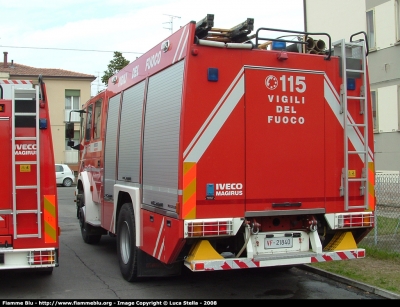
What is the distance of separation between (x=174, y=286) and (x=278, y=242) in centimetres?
175

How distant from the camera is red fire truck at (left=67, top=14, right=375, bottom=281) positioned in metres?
5.65

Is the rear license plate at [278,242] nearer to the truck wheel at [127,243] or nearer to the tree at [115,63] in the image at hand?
the truck wheel at [127,243]

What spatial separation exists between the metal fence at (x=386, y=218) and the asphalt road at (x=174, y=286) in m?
2.17

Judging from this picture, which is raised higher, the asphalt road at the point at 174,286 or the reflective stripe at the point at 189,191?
the reflective stripe at the point at 189,191

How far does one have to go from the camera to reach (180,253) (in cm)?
584

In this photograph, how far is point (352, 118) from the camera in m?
6.41

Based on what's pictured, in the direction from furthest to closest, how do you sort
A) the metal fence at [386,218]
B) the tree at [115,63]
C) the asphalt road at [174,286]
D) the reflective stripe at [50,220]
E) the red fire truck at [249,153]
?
the tree at [115,63] < the metal fence at [386,218] < the asphalt road at [174,286] < the reflective stripe at [50,220] < the red fire truck at [249,153]

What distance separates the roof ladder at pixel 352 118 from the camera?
6293 mm

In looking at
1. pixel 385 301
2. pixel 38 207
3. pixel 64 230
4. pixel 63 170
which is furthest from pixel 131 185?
pixel 63 170

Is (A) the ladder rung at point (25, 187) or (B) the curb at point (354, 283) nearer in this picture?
(A) the ladder rung at point (25, 187)

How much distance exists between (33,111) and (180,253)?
254 cm

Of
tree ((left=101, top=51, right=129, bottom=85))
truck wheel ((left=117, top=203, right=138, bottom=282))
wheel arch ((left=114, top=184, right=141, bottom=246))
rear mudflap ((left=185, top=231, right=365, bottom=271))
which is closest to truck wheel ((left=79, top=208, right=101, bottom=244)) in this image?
wheel arch ((left=114, top=184, right=141, bottom=246))

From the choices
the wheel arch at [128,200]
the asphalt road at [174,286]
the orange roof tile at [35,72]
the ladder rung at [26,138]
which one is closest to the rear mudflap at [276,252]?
the asphalt road at [174,286]

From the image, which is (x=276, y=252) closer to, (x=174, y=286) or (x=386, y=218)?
(x=174, y=286)
